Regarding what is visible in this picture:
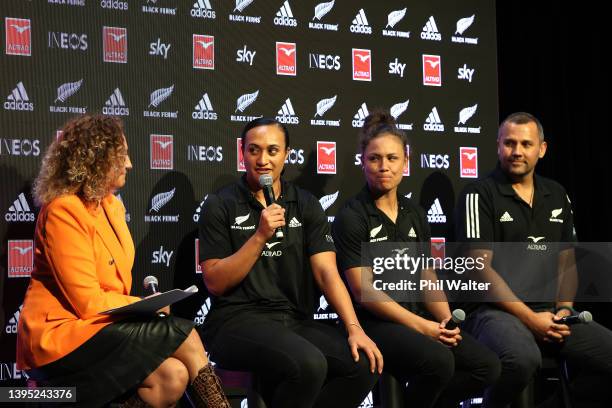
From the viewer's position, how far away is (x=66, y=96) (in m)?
3.81

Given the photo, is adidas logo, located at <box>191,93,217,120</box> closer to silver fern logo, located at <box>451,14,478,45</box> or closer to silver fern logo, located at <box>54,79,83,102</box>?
silver fern logo, located at <box>54,79,83,102</box>

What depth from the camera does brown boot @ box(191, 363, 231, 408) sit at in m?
2.66

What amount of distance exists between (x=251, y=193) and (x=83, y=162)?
92 cm

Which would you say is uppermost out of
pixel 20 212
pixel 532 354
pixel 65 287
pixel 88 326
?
pixel 20 212

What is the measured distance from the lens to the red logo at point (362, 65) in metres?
4.46

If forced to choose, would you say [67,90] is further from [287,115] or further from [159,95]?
[287,115]

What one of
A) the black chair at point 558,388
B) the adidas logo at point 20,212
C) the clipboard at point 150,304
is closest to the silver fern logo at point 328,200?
the black chair at point 558,388

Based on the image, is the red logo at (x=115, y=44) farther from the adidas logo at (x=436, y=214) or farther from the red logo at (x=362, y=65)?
the adidas logo at (x=436, y=214)

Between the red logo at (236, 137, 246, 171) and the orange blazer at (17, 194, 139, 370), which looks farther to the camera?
the red logo at (236, 137, 246, 171)

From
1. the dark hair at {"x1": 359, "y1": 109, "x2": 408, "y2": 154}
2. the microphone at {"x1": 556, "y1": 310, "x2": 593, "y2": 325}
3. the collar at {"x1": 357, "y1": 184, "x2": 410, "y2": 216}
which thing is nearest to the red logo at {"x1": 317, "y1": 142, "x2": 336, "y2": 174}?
the dark hair at {"x1": 359, "y1": 109, "x2": 408, "y2": 154}

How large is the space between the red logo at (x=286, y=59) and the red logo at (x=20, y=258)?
1641mm

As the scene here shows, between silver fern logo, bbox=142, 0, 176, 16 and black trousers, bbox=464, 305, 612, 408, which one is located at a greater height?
silver fern logo, bbox=142, 0, 176, 16

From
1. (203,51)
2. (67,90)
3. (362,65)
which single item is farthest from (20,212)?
(362,65)

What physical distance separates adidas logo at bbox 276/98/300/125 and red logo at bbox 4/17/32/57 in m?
1.35
